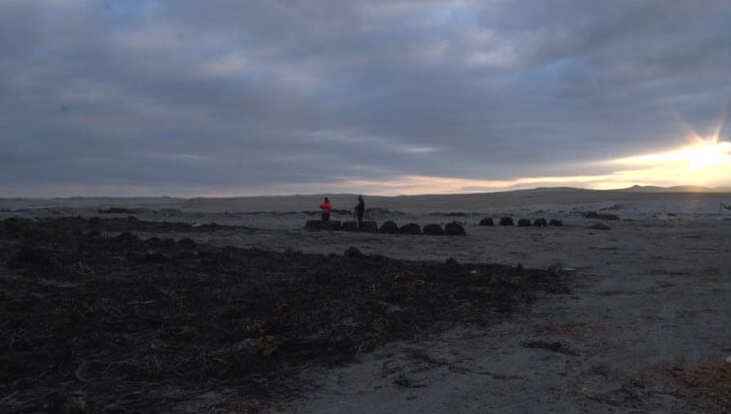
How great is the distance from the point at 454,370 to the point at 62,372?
353cm

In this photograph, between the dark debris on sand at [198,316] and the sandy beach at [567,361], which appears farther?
the dark debris on sand at [198,316]

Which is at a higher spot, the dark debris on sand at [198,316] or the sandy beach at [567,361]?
the dark debris on sand at [198,316]

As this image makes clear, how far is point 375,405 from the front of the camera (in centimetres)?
497

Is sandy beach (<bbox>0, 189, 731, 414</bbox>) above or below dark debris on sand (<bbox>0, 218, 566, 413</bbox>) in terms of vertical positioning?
below

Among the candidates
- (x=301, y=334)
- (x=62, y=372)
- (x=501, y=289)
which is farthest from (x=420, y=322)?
(x=62, y=372)

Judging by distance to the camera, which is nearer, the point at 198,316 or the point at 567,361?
the point at 567,361

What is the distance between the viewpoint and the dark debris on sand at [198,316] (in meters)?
5.41

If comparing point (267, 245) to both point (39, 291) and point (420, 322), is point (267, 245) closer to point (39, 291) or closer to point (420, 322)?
point (39, 291)

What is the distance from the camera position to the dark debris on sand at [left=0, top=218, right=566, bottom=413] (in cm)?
541

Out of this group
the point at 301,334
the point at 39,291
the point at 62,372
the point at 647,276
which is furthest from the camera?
the point at 647,276

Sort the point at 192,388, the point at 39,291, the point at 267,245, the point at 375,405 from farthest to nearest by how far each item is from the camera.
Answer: the point at 267,245
the point at 39,291
the point at 192,388
the point at 375,405

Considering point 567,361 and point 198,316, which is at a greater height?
point 198,316

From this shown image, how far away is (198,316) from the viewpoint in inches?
309

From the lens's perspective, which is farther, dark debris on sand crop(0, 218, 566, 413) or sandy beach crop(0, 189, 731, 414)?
dark debris on sand crop(0, 218, 566, 413)
